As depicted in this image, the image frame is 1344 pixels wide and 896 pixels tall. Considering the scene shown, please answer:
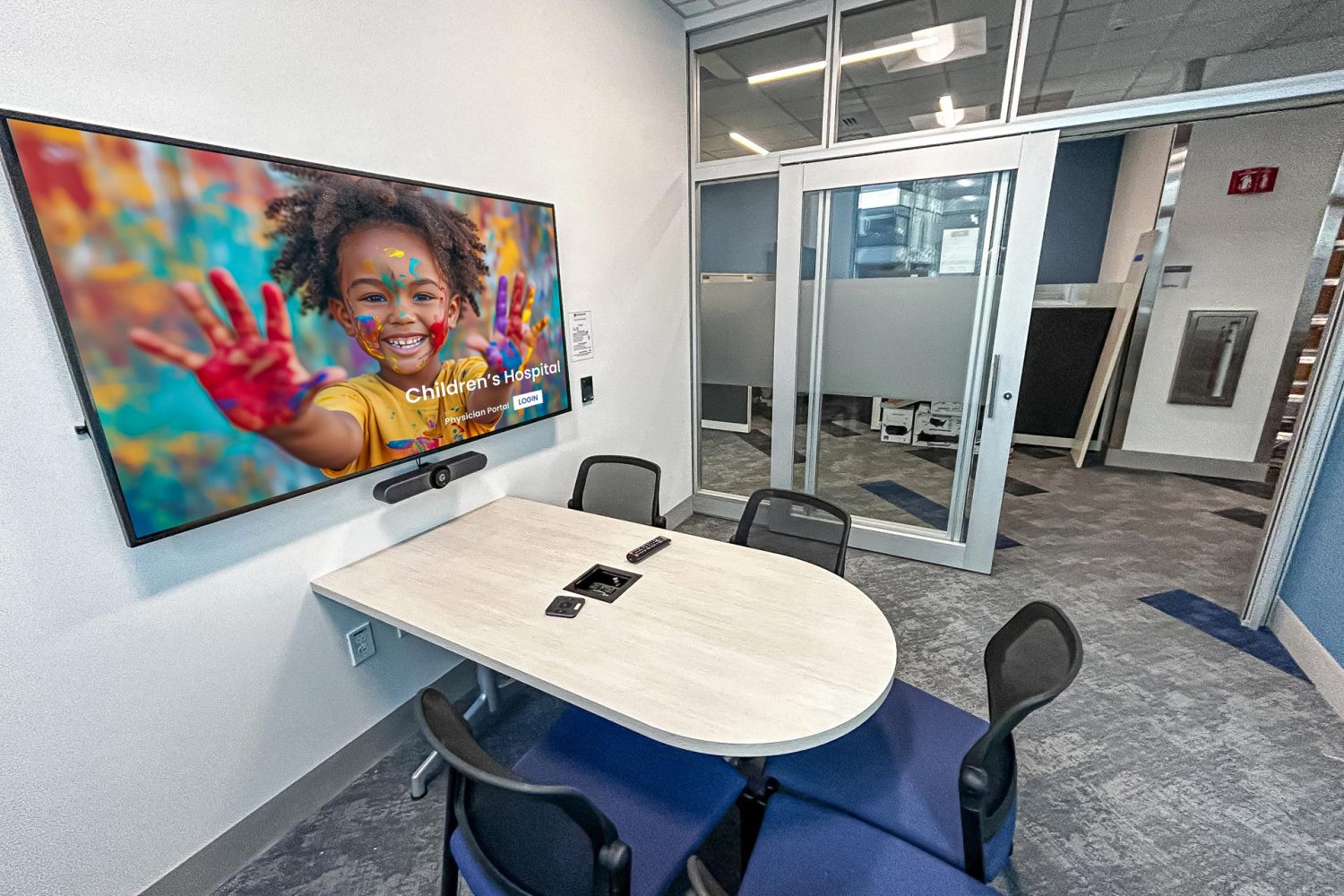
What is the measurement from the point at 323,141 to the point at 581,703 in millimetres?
1735

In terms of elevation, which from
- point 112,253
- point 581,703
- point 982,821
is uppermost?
point 112,253

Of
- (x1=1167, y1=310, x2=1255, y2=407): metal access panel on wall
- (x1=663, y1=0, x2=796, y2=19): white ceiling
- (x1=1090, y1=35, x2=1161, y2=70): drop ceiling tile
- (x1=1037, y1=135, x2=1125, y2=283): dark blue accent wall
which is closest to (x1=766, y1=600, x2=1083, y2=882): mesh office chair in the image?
(x1=1090, y1=35, x2=1161, y2=70): drop ceiling tile

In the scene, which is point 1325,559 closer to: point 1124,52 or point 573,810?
point 1124,52

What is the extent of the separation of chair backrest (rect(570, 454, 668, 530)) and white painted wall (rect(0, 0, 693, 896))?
0.96ft

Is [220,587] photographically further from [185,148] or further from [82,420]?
[185,148]

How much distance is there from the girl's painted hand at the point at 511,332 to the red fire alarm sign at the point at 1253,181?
17.3 ft

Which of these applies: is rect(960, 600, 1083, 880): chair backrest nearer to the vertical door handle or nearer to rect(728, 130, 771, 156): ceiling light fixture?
the vertical door handle

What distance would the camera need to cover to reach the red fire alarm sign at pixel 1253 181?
3801 millimetres

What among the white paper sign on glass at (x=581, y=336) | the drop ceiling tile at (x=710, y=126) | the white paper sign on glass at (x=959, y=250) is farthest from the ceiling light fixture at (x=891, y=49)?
the white paper sign on glass at (x=581, y=336)

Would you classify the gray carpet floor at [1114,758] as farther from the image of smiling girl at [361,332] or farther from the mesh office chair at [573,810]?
the image of smiling girl at [361,332]

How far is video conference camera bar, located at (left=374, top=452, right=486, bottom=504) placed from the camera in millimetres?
1740

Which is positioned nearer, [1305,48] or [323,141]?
[323,141]

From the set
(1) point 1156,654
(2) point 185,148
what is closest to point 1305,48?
→ (1) point 1156,654

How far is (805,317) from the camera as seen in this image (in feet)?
10.5
